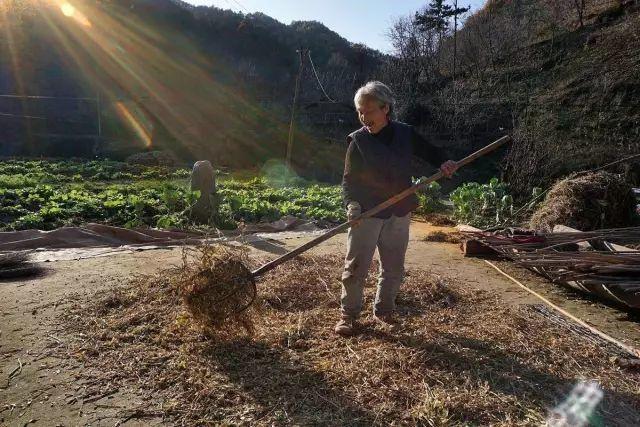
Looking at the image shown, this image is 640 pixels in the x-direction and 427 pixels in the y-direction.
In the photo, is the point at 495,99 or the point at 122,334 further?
the point at 495,99

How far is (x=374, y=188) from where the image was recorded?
2.96 meters

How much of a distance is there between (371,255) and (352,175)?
0.54 metres

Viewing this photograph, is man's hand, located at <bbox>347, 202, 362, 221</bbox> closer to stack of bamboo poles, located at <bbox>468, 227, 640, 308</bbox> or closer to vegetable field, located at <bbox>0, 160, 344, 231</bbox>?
stack of bamboo poles, located at <bbox>468, 227, 640, 308</bbox>

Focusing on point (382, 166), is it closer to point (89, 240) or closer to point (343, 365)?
point (343, 365)

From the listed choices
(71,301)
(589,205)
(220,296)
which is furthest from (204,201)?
(589,205)

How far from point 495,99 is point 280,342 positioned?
70.7ft

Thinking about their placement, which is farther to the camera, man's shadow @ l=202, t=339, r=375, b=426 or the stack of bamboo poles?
the stack of bamboo poles

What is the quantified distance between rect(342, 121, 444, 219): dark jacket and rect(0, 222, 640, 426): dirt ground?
1659 mm

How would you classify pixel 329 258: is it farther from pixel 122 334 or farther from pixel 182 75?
pixel 182 75

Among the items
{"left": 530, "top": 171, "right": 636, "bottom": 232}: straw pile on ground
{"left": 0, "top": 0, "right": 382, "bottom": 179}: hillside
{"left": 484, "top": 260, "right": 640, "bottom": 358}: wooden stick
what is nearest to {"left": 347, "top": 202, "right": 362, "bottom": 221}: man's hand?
{"left": 484, "top": 260, "right": 640, "bottom": 358}: wooden stick

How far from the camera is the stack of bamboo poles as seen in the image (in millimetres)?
3467

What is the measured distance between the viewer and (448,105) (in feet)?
70.7

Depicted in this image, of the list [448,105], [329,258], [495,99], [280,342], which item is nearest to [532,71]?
[495,99]

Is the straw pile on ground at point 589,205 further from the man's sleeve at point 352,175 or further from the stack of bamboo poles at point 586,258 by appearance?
the man's sleeve at point 352,175
